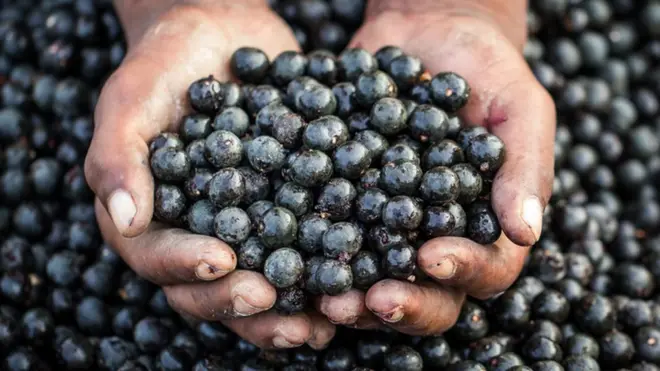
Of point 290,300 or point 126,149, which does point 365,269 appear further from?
point 126,149

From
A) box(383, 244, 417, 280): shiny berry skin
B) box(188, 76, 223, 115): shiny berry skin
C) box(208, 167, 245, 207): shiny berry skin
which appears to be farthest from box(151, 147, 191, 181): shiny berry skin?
box(383, 244, 417, 280): shiny berry skin

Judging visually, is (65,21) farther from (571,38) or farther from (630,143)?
(630,143)

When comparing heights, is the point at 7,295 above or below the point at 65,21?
below

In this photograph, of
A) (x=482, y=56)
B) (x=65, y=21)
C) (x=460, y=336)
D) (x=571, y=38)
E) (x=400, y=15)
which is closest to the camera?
(x=460, y=336)

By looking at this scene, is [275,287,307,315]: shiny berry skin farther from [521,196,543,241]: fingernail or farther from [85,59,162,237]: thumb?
[521,196,543,241]: fingernail

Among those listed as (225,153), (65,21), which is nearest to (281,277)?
(225,153)

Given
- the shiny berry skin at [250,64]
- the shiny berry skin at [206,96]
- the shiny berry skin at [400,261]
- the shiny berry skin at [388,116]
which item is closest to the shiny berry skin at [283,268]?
the shiny berry skin at [400,261]
